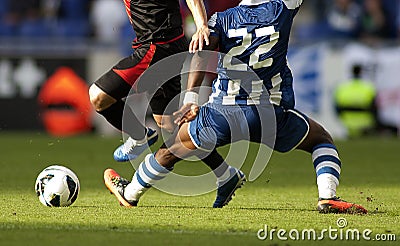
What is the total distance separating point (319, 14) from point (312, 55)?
2.38m

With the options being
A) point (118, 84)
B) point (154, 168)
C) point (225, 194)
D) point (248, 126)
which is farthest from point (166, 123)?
point (248, 126)

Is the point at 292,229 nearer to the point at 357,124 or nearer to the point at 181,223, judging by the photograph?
the point at 181,223

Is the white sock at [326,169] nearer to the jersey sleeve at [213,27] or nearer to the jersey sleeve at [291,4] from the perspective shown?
the jersey sleeve at [291,4]

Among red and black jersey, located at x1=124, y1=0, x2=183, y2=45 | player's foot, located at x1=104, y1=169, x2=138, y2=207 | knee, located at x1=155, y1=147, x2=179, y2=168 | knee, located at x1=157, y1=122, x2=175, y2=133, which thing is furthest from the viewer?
knee, located at x1=157, y1=122, x2=175, y2=133

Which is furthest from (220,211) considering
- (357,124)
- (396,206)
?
(357,124)

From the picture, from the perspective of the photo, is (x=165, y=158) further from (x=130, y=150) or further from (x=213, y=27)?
(x=130, y=150)

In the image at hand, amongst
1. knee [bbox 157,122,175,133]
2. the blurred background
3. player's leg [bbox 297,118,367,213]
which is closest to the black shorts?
knee [bbox 157,122,175,133]

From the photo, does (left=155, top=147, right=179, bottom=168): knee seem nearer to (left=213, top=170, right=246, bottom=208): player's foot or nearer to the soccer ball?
(left=213, top=170, right=246, bottom=208): player's foot

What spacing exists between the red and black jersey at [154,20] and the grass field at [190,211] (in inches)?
51.6

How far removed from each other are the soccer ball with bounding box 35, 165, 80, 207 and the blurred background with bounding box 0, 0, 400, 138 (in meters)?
7.24

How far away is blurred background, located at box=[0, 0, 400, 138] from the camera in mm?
15039

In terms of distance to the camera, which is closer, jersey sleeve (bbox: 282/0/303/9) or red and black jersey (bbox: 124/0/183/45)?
jersey sleeve (bbox: 282/0/303/9)

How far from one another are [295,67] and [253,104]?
336 inches

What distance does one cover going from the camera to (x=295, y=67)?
1506 cm
